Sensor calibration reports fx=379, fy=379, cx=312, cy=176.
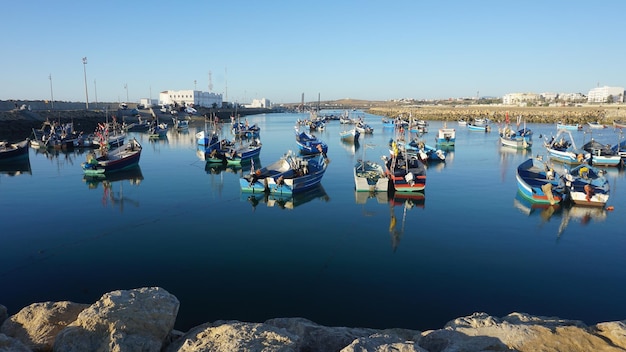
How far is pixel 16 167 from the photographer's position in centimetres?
3416

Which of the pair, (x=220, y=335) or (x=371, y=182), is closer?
(x=220, y=335)

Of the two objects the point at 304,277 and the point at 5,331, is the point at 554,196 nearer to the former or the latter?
the point at 304,277

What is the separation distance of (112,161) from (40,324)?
25833 mm

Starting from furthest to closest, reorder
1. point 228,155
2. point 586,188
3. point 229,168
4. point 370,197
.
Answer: point 228,155 → point 229,168 → point 370,197 → point 586,188

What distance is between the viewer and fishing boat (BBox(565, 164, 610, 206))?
2106cm

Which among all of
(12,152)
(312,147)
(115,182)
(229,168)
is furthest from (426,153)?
(12,152)

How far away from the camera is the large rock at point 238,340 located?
6.06m

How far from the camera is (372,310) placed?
10.7 m

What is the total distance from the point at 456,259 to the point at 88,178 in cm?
2732

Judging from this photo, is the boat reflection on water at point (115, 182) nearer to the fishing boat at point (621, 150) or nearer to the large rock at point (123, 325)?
the large rock at point (123, 325)

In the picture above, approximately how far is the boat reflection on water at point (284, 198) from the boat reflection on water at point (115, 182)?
21.6 ft

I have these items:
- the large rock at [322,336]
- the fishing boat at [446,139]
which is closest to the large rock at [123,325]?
the large rock at [322,336]

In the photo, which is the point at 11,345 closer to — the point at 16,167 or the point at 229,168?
the point at 229,168

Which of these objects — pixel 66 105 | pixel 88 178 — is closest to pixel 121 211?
pixel 88 178
